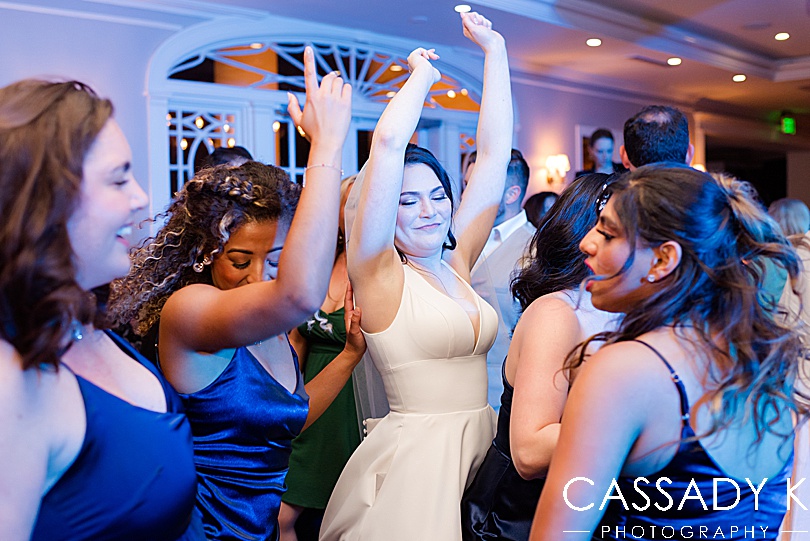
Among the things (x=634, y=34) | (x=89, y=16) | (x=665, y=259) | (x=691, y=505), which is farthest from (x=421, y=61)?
(x=634, y=34)

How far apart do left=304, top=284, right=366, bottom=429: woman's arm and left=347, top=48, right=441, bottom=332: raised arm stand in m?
0.03

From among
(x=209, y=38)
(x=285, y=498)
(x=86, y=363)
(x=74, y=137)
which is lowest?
(x=285, y=498)

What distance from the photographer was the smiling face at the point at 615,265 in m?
1.22

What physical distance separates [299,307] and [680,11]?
660 centimetres

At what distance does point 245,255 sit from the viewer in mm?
1576

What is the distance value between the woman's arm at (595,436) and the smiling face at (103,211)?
66 cm

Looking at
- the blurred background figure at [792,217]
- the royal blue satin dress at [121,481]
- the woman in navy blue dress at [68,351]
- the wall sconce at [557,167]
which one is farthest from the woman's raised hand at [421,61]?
the wall sconce at [557,167]

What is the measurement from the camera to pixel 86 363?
1.10 meters

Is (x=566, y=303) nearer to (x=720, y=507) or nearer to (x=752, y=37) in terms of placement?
(x=720, y=507)

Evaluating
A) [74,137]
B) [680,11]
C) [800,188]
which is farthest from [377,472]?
[800,188]

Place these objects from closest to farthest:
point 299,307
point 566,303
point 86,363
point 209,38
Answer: point 86,363 → point 299,307 → point 566,303 → point 209,38

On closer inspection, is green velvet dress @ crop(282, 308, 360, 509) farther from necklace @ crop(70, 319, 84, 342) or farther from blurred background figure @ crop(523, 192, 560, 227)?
blurred background figure @ crop(523, 192, 560, 227)

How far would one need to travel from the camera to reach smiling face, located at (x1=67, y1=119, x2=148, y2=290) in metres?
1.00

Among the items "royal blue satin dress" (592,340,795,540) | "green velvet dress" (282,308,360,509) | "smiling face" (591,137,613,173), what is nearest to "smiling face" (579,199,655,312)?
"royal blue satin dress" (592,340,795,540)
